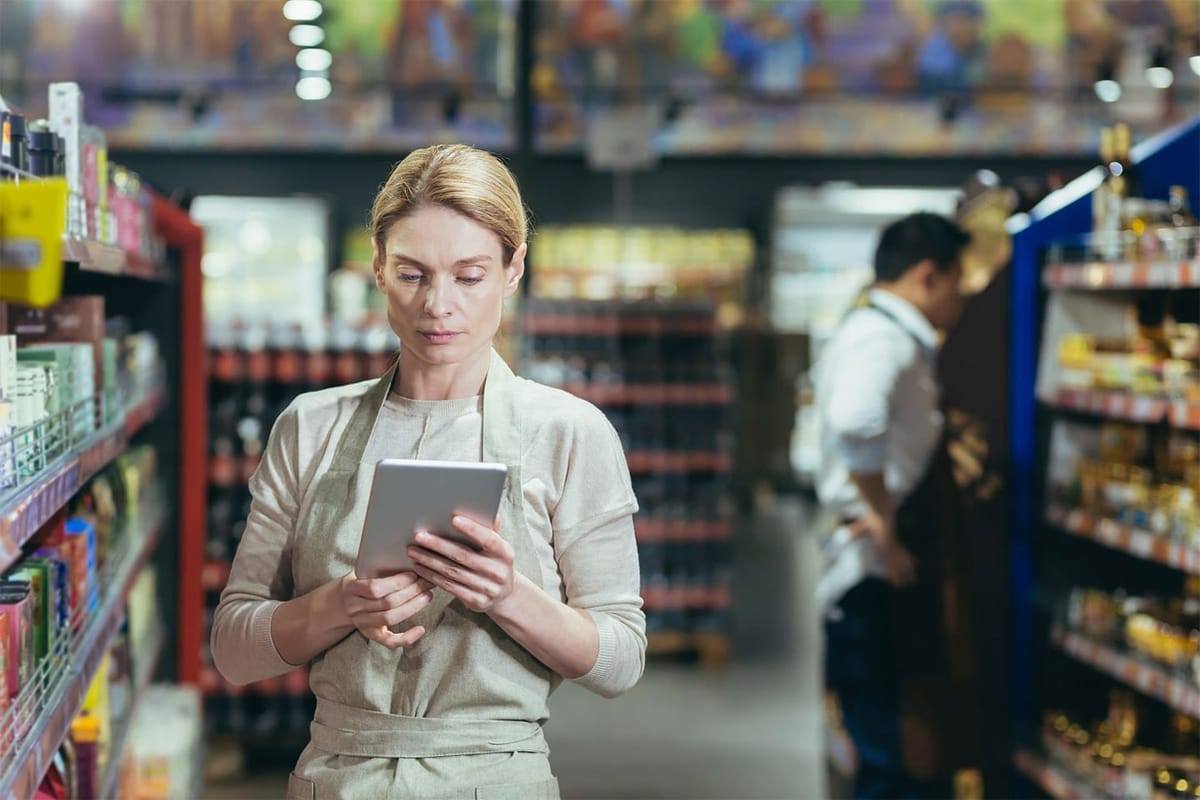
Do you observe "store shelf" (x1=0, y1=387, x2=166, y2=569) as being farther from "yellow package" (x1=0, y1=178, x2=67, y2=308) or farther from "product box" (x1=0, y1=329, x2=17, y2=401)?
"yellow package" (x1=0, y1=178, x2=67, y2=308)

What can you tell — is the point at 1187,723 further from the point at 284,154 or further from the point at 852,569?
the point at 284,154

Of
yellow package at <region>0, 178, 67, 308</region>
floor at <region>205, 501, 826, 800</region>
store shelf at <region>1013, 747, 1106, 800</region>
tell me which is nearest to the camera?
yellow package at <region>0, 178, 67, 308</region>

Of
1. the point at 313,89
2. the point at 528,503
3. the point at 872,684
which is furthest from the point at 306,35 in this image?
the point at 528,503

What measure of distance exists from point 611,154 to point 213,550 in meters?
3.74

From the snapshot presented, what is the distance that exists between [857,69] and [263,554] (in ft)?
35.4

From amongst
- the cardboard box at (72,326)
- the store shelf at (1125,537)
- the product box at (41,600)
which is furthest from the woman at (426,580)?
the store shelf at (1125,537)

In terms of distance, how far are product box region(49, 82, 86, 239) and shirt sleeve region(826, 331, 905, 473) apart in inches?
92.4

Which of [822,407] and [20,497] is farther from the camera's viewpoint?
[822,407]

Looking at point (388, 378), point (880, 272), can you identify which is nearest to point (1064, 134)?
point (880, 272)

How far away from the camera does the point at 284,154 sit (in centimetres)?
1345

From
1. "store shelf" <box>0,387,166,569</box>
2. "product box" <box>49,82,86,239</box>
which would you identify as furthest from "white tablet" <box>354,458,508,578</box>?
"product box" <box>49,82,86,239</box>

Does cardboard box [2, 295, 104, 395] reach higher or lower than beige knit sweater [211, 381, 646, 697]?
higher

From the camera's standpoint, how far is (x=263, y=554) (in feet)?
6.46

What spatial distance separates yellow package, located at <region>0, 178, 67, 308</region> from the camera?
4.50 feet
